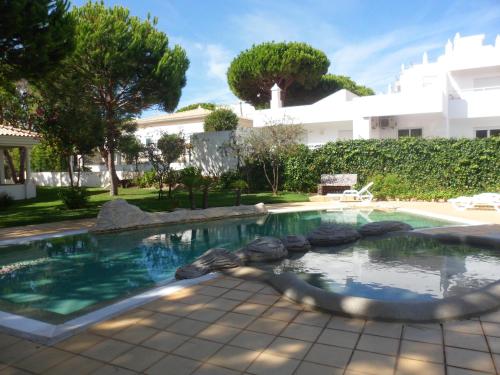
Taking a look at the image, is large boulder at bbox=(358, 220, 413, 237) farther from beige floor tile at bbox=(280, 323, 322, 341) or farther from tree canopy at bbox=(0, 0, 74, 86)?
tree canopy at bbox=(0, 0, 74, 86)

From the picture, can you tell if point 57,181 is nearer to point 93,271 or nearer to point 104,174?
point 104,174

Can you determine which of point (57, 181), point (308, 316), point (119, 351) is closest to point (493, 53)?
point (308, 316)

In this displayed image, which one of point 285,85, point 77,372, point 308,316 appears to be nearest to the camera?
point 77,372

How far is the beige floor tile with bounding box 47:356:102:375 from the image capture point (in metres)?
3.28

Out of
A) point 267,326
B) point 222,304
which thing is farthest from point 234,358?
point 222,304

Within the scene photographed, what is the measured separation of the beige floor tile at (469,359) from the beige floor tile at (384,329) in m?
0.49

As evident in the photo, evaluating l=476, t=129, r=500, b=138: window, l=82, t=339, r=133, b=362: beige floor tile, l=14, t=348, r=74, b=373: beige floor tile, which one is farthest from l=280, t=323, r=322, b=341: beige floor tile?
l=476, t=129, r=500, b=138: window

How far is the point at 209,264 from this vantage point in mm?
6312

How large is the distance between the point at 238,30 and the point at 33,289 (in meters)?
19.7

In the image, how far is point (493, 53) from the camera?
76.3ft

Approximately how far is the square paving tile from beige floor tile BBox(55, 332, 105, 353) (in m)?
1.01

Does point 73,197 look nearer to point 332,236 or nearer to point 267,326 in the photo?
point 332,236

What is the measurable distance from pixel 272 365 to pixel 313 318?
1.07 meters

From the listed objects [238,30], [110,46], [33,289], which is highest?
[238,30]
